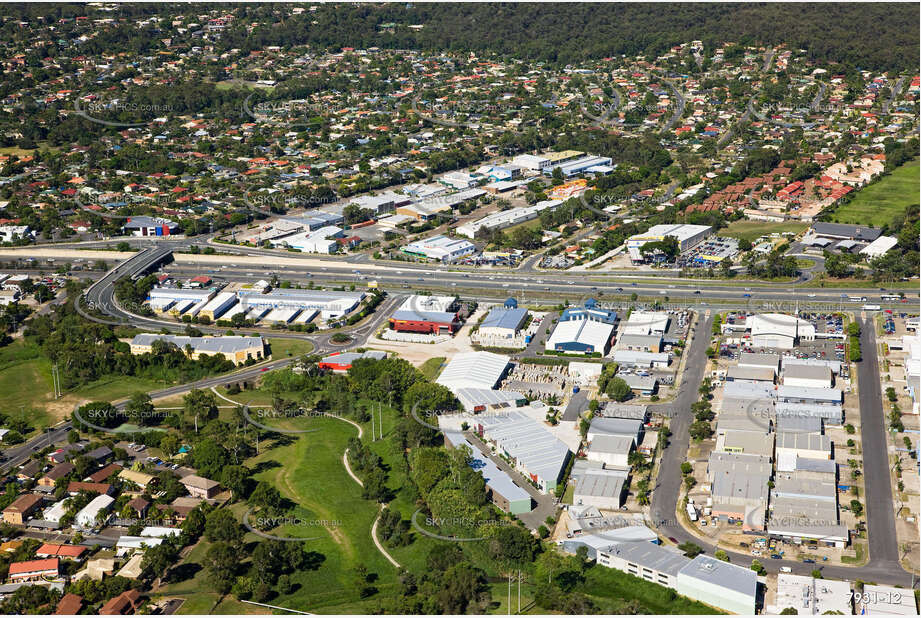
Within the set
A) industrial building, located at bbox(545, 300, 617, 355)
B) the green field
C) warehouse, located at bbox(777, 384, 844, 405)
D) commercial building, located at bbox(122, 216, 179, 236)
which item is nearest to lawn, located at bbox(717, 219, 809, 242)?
the green field

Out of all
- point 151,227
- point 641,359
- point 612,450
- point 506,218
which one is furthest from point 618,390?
point 151,227

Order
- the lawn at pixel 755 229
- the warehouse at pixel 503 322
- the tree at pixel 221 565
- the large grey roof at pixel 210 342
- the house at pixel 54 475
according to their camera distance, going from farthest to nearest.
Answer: the lawn at pixel 755 229 < the warehouse at pixel 503 322 < the large grey roof at pixel 210 342 < the house at pixel 54 475 < the tree at pixel 221 565

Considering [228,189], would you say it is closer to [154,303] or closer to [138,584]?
[154,303]

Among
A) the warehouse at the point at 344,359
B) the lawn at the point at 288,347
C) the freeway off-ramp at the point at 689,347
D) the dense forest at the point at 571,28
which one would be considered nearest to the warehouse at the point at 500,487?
the freeway off-ramp at the point at 689,347

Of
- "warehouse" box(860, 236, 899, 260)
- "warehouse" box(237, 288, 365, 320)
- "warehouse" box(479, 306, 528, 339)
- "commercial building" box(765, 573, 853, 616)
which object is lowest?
"warehouse" box(860, 236, 899, 260)

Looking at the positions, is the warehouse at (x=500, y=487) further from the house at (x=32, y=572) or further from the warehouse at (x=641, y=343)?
the house at (x=32, y=572)

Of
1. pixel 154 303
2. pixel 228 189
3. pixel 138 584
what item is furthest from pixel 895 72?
pixel 138 584

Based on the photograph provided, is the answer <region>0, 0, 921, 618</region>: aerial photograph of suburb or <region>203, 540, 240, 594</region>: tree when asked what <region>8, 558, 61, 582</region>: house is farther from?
<region>203, 540, 240, 594</region>: tree
